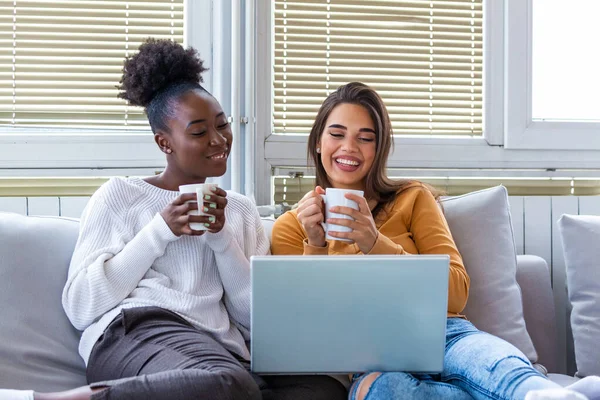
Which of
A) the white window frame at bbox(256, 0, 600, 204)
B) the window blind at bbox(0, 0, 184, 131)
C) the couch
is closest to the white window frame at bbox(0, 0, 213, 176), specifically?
the window blind at bbox(0, 0, 184, 131)

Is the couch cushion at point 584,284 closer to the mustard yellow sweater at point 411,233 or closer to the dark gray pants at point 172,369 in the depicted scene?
the mustard yellow sweater at point 411,233

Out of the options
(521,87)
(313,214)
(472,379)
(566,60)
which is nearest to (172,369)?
(313,214)

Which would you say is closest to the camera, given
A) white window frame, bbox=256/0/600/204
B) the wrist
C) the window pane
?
the wrist

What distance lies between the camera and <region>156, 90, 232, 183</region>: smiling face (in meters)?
1.71

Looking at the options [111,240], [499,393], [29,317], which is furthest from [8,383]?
[499,393]

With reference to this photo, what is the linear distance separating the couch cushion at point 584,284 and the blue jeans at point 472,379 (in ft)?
1.86

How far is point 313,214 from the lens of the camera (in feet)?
4.89

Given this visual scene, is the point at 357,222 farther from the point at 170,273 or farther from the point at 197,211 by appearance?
the point at 170,273

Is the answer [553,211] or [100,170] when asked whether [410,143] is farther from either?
[100,170]

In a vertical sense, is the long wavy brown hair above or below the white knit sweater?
above

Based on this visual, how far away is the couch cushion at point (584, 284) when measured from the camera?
1884 millimetres

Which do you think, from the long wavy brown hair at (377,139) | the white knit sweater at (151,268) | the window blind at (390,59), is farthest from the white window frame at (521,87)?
the white knit sweater at (151,268)

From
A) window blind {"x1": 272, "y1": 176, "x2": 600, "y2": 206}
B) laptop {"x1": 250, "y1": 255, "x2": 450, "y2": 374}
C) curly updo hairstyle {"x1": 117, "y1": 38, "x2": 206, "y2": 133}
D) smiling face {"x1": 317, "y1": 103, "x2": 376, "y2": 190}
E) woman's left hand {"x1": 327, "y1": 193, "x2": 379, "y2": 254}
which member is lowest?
laptop {"x1": 250, "y1": 255, "x2": 450, "y2": 374}

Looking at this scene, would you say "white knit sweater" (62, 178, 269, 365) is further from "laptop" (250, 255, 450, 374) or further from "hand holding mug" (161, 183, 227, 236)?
"laptop" (250, 255, 450, 374)
